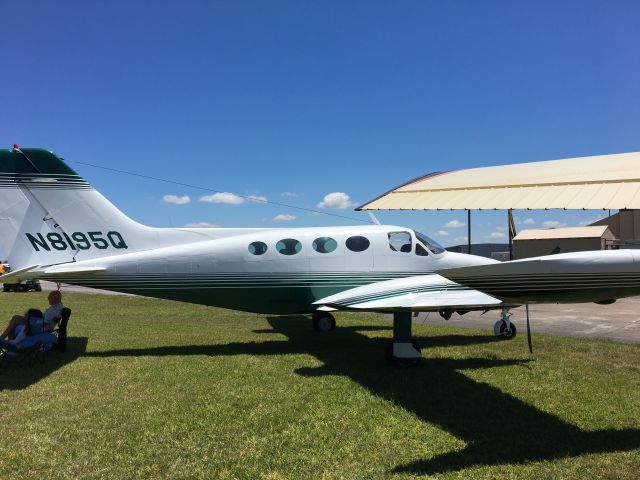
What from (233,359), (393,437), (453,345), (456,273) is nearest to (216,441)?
(393,437)

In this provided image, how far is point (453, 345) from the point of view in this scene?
35.7 feet

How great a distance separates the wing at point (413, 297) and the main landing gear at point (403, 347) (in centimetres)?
44

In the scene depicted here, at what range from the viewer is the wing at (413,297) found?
8078 millimetres

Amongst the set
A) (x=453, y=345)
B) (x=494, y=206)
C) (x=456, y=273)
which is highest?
(x=494, y=206)

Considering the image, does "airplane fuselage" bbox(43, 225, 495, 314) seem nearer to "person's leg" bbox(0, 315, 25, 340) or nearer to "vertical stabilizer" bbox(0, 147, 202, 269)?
"vertical stabilizer" bbox(0, 147, 202, 269)

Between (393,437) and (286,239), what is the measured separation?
238 inches

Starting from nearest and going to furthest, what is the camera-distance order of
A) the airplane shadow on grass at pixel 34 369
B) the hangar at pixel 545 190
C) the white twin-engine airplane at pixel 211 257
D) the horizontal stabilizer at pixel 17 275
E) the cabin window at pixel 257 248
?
the hangar at pixel 545 190
the airplane shadow on grass at pixel 34 369
the horizontal stabilizer at pixel 17 275
the white twin-engine airplane at pixel 211 257
the cabin window at pixel 257 248

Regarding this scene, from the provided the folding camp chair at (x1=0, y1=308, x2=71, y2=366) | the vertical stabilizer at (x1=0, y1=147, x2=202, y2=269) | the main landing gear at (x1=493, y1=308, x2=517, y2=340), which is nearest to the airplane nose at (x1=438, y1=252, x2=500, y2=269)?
the main landing gear at (x1=493, y1=308, x2=517, y2=340)

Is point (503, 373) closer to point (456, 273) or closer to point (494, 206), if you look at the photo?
point (494, 206)

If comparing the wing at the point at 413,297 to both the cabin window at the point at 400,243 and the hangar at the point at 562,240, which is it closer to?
the cabin window at the point at 400,243

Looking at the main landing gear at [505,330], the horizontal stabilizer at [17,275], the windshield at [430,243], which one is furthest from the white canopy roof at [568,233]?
the horizontal stabilizer at [17,275]

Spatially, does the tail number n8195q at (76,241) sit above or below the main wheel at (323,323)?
above

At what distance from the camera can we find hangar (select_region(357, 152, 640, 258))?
5.71 metres

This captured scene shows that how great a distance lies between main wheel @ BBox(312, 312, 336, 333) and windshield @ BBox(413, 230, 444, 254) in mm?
3986
